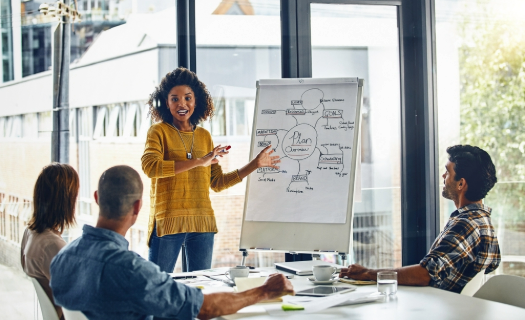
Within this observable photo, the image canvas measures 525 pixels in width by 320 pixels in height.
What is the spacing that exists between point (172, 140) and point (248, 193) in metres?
0.53

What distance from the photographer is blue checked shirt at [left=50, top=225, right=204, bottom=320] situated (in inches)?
57.8

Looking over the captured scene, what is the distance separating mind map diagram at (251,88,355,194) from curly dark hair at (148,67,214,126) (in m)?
0.35

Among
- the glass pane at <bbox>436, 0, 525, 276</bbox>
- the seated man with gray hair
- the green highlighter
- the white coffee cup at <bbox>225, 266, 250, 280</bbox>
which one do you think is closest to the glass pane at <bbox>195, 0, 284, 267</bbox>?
the glass pane at <bbox>436, 0, 525, 276</bbox>

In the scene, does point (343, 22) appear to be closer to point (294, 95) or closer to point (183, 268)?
point (294, 95)

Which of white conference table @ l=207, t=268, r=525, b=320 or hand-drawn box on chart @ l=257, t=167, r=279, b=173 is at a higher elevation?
hand-drawn box on chart @ l=257, t=167, r=279, b=173

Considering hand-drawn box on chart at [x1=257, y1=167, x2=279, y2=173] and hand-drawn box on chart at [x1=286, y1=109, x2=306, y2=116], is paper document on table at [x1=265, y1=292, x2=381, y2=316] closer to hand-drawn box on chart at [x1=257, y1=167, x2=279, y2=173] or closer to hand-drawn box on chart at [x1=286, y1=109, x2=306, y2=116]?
hand-drawn box on chart at [x1=257, y1=167, x2=279, y2=173]

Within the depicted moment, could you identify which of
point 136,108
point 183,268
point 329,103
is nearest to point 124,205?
point 329,103

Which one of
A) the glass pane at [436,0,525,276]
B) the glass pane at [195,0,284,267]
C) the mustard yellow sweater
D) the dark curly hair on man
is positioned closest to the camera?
the dark curly hair on man

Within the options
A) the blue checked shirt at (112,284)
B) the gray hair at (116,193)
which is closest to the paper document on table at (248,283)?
the blue checked shirt at (112,284)

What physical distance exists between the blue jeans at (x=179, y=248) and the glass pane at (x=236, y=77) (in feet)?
2.73

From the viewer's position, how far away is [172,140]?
2969 mm

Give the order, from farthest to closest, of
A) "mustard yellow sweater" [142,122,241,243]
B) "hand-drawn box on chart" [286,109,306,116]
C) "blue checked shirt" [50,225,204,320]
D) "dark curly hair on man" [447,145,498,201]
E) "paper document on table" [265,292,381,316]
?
1. "hand-drawn box on chart" [286,109,306,116]
2. "mustard yellow sweater" [142,122,241,243]
3. "dark curly hair on man" [447,145,498,201]
4. "paper document on table" [265,292,381,316]
5. "blue checked shirt" [50,225,204,320]

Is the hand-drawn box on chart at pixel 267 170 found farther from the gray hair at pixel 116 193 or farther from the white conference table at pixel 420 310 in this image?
the gray hair at pixel 116 193

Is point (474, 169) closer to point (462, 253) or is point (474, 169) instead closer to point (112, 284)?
point (462, 253)
